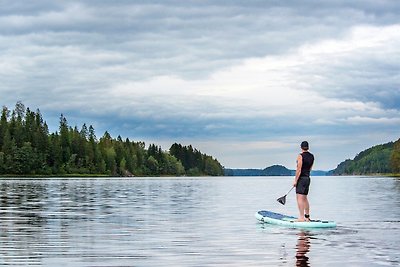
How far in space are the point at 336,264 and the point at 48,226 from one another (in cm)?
1692

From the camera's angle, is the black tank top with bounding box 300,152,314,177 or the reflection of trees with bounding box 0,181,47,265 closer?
the reflection of trees with bounding box 0,181,47,265

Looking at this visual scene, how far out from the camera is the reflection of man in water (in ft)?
69.7

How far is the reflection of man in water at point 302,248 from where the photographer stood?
2125cm

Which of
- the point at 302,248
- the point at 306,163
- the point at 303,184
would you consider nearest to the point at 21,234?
the point at 302,248

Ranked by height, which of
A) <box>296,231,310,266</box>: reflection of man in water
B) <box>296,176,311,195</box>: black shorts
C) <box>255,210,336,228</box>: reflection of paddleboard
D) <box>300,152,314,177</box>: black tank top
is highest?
<box>300,152,314,177</box>: black tank top

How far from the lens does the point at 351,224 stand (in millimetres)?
35562

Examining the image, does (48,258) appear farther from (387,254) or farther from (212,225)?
(212,225)

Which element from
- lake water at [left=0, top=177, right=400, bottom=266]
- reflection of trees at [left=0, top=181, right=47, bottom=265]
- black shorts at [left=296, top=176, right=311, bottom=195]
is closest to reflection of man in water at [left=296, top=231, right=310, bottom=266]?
lake water at [left=0, top=177, right=400, bottom=266]

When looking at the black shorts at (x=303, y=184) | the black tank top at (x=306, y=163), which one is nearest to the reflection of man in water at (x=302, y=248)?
the black shorts at (x=303, y=184)

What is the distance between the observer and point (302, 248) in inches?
973

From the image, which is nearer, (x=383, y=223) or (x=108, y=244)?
(x=108, y=244)

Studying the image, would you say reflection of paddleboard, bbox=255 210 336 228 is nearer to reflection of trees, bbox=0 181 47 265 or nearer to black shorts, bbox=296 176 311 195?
black shorts, bbox=296 176 311 195

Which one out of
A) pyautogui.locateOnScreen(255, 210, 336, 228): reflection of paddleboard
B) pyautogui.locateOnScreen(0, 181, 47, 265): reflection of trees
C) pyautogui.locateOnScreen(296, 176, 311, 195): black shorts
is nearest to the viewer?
pyautogui.locateOnScreen(0, 181, 47, 265): reflection of trees

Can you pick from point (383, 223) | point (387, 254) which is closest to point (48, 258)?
point (387, 254)
